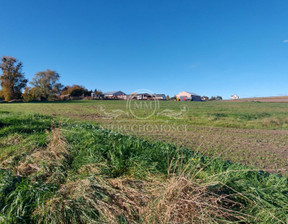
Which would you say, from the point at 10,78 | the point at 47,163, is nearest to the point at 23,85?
the point at 10,78

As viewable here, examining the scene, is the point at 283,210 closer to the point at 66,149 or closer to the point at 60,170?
the point at 60,170

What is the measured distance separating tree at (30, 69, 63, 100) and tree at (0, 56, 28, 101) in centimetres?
638

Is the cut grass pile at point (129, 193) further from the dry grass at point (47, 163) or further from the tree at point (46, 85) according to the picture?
the tree at point (46, 85)

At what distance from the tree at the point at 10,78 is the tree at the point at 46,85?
6384 mm

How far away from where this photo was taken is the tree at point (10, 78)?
47.0 meters

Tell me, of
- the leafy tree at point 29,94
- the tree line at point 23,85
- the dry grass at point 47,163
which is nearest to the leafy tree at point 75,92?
the tree line at point 23,85

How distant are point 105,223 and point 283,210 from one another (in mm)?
2217

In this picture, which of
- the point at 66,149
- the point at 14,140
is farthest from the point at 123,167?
the point at 14,140

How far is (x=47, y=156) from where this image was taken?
133 inches

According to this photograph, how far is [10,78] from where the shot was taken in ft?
157

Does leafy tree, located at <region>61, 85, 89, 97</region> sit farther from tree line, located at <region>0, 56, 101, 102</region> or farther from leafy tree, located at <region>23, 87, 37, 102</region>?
leafy tree, located at <region>23, 87, 37, 102</region>

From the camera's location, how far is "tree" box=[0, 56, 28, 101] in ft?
154

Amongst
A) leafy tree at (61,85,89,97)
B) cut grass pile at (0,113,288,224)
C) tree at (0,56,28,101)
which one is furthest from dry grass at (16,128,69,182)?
leafy tree at (61,85,89,97)

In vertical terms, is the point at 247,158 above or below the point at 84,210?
below
